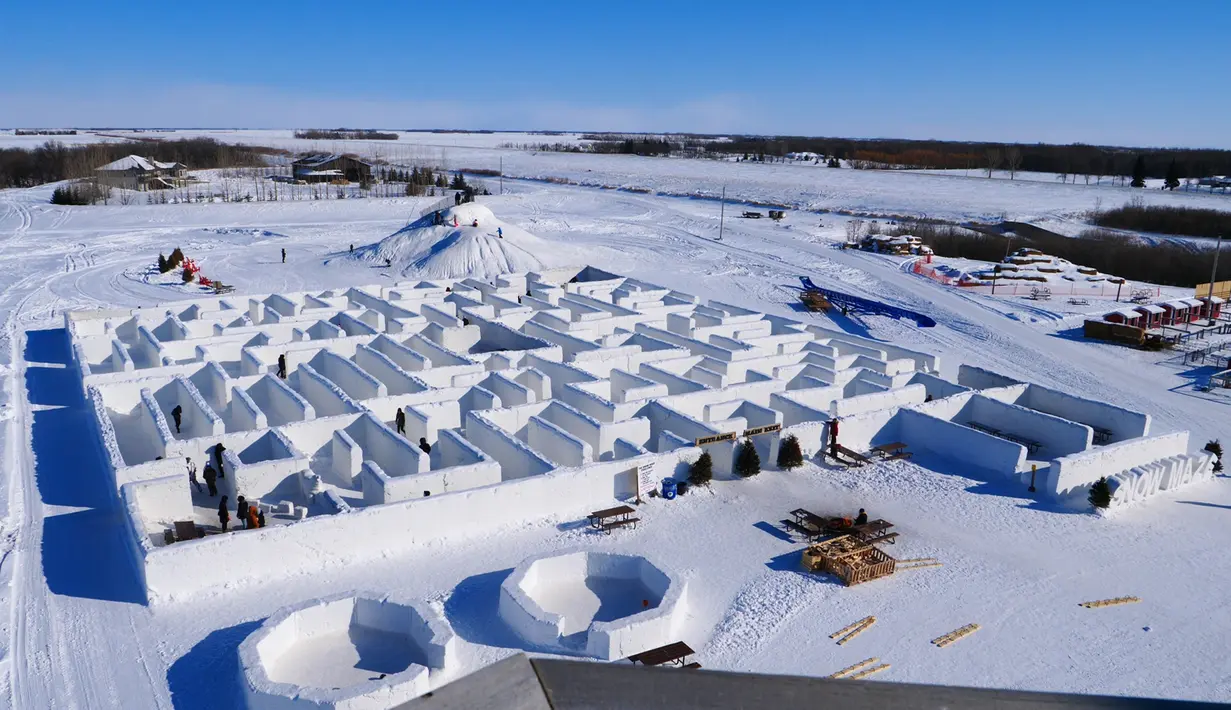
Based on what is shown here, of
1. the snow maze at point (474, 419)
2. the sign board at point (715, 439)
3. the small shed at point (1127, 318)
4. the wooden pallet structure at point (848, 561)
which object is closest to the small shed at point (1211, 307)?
the small shed at point (1127, 318)

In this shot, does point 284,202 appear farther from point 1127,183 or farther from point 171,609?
point 1127,183

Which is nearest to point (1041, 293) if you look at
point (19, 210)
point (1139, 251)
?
point (1139, 251)

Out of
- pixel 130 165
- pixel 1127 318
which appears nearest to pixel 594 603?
pixel 1127 318

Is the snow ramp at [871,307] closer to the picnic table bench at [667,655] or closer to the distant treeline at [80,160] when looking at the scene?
the picnic table bench at [667,655]

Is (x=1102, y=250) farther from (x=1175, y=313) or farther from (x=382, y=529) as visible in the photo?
(x=382, y=529)

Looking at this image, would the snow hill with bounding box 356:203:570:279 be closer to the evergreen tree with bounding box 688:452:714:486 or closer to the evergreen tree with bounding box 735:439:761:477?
the evergreen tree with bounding box 735:439:761:477

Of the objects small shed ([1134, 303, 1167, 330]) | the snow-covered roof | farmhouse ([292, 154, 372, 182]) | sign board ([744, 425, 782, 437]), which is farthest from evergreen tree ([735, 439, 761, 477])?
the snow-covered roof

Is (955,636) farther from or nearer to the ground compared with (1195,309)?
nearer to the ground

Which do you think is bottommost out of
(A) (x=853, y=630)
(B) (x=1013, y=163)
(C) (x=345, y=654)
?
(C) (x=345, y=654)
